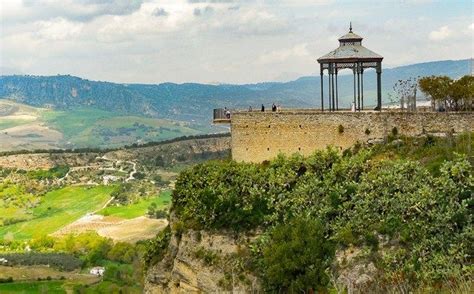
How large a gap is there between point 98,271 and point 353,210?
5395cm

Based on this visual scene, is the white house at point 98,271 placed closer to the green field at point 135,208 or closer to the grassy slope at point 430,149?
the green field at point 135,208

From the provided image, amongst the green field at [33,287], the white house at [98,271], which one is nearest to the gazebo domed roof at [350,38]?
the green field at [33,287]

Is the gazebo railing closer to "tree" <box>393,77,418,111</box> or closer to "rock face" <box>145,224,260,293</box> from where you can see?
"rock face" <box>145,224,260,293</box>

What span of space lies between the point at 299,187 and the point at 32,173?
329 ft

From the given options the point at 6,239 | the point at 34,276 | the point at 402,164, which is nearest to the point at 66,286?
the point at 34,276

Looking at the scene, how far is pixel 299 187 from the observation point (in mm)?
25656

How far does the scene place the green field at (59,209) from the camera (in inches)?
3947

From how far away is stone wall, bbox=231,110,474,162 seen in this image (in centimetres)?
2652

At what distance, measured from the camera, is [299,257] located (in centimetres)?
2192

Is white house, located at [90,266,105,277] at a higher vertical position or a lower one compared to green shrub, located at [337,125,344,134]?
lower

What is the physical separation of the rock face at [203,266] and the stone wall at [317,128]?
4.51m

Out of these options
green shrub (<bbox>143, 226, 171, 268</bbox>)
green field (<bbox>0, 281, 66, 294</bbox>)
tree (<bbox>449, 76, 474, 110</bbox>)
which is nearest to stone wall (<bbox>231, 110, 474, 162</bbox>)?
tree (<bbox>449, 76, 474, 110</bbox>)

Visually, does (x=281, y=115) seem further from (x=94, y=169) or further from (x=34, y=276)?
(x=94, y=169)

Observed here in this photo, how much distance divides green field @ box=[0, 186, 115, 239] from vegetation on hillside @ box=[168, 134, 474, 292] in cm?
7321
